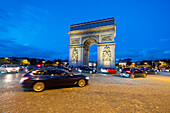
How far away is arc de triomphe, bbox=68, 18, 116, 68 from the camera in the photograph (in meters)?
28.4

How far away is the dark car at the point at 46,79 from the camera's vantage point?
5.07 meters

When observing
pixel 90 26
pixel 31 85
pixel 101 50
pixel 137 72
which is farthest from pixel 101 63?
pixel 31 85

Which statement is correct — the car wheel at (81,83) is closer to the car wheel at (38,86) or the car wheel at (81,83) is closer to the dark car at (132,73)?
the car wheel at (38,86)

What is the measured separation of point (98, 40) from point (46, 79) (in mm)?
27501

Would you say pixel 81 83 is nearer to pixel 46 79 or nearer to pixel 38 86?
pixel 46 79

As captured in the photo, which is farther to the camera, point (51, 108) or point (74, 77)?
point (74, 77)

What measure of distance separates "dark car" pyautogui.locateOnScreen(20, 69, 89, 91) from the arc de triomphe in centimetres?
2360

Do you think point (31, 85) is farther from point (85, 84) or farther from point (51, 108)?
point (85, 84)

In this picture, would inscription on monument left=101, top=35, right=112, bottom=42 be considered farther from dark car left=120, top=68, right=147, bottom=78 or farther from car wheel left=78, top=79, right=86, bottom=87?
car wheel left=78, top=79, right=86, bottom=87

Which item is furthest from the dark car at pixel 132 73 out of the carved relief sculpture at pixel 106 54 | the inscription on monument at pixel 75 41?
the inscription on monument at pixel 75 41

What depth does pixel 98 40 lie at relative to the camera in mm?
30891

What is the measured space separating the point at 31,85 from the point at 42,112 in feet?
9.27

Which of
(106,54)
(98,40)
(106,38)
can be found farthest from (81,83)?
(98,40)

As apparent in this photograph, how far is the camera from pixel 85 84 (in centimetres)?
658
